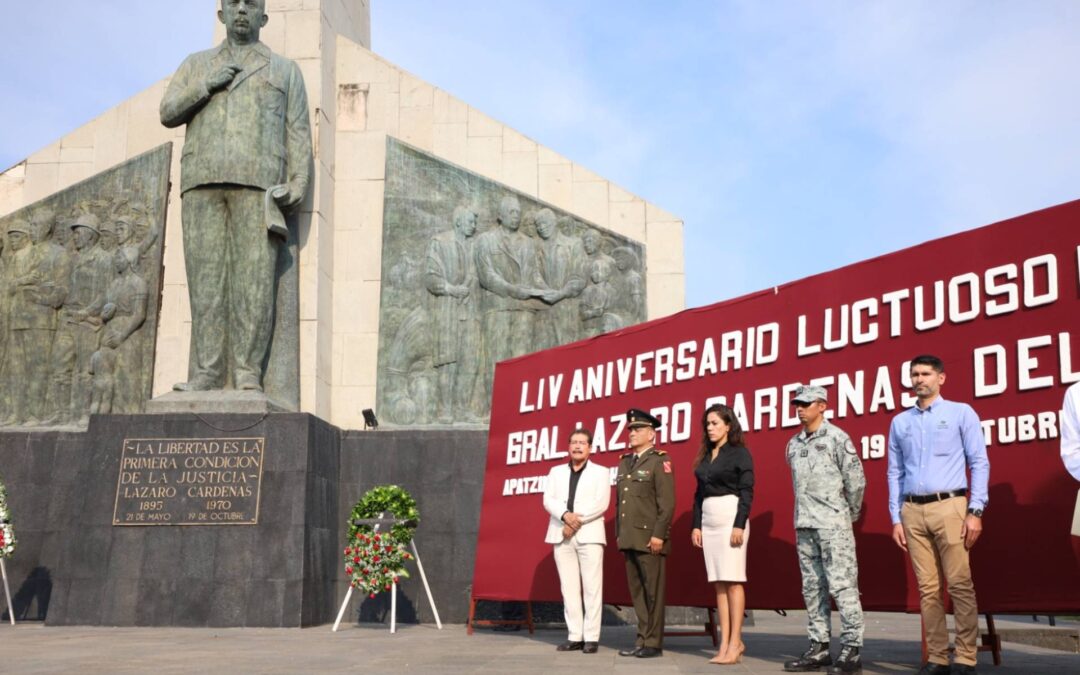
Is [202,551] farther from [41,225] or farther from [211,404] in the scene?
[41,225]

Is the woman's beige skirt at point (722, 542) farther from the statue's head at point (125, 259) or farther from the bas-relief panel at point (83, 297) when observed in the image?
the statue's head at point (125, 259)

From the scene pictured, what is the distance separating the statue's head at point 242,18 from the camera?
12727mm

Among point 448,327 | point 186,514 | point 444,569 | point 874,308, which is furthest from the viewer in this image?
point 448,327

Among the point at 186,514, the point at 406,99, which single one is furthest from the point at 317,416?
the point at 406,99

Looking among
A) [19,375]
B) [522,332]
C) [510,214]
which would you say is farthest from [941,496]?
[19,375]

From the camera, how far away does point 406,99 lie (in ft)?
46.1

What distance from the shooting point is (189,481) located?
37.7 ft

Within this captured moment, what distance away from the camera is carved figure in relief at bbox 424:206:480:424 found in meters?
13.1

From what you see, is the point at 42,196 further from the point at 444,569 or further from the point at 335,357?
the point at 444,569

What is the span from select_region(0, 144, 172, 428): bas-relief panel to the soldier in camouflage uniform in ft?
29.9

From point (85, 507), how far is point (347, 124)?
5.72 meters

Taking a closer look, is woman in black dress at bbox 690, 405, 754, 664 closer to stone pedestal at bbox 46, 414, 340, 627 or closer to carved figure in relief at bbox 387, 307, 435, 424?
stone pedestal at bbox 46, 414, 340, 627

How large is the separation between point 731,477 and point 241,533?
19.8ft

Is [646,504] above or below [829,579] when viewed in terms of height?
above
